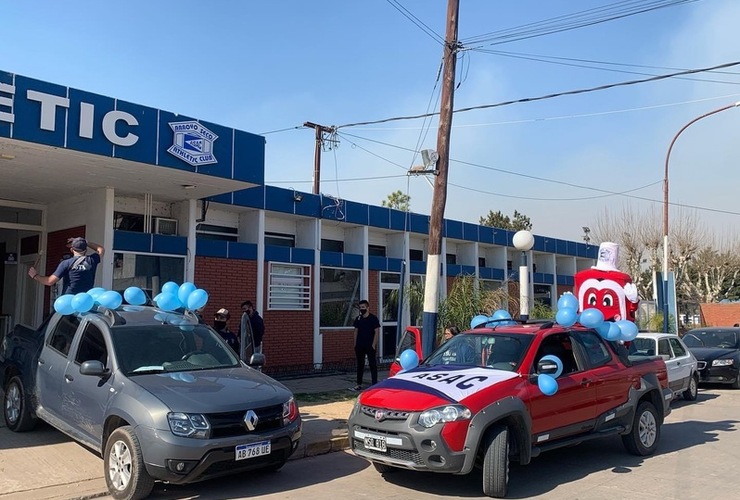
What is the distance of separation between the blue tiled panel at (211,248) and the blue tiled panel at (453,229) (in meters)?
8.05

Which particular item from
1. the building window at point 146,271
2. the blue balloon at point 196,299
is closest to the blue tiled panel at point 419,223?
the building window at point 146,271

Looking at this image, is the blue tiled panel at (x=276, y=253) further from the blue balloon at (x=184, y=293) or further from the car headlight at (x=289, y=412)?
the car headlight at (x=289, y=412)

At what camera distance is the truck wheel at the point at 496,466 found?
5961mm

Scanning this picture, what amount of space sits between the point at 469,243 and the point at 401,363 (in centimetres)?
1346

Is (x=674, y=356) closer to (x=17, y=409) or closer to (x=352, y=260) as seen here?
(x=352, y=260)

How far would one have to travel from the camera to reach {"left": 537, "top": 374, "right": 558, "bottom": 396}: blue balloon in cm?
660

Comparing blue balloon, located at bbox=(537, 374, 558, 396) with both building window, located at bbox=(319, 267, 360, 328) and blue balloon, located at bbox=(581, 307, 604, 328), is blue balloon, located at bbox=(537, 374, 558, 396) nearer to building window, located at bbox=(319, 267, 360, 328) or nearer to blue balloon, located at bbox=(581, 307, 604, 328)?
blue balloon, located at bbox=(581, 307, 604, 328)

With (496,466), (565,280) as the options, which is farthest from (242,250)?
(565,280)

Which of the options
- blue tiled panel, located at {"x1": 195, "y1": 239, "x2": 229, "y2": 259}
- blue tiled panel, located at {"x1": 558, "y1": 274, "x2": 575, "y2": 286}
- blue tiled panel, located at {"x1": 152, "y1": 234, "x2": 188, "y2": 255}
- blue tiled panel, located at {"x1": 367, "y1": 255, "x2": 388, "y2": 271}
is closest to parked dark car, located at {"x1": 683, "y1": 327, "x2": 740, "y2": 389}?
blue tiled panel, located at {"x1": 367, "y1": 255, "x2": 388, "y2": 271}

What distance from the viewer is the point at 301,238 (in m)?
16.0

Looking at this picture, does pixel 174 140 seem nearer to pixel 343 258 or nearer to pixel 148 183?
pixel 148 183

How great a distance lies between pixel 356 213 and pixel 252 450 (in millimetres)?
11101

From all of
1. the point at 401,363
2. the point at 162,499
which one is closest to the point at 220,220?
the point at 401,363

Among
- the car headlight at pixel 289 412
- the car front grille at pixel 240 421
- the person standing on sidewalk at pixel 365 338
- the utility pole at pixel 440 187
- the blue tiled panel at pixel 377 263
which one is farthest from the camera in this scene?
the blue tiled panel at pixel 377 263
